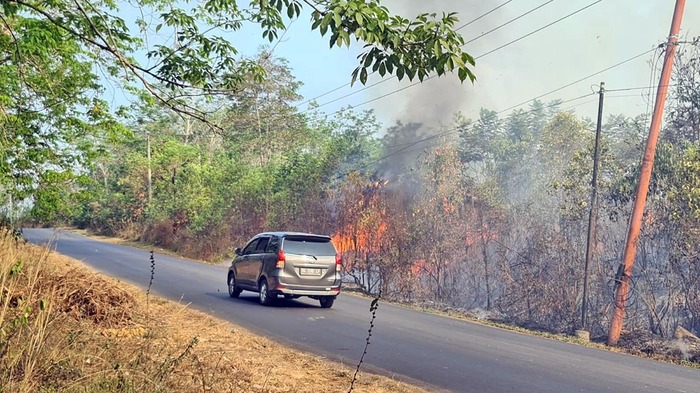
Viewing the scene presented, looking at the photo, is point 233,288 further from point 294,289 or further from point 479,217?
point 479,217

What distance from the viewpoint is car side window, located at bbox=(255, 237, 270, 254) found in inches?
641

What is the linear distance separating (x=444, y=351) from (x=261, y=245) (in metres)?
6.92

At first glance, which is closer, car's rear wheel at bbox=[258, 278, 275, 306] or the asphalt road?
the asphalt road

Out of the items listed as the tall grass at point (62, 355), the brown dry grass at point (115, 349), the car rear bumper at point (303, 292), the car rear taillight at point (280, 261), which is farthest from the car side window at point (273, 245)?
the tall grass at point (62, 355)

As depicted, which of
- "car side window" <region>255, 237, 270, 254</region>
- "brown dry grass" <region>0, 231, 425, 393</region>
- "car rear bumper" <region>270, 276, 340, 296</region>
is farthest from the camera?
"car side window" <region>255, 237, 270, 254</region>

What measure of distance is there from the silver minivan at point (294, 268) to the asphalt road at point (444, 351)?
41cm

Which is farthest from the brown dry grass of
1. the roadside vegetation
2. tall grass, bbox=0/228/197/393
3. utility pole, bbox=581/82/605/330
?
utility pole, bbox=581/82/605/330

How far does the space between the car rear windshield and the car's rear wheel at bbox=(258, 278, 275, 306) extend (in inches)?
39.1

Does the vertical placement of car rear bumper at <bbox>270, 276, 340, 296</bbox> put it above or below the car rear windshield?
below

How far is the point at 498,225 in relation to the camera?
71.6 ft

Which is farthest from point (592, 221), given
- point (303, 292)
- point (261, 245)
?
point (261, 245)

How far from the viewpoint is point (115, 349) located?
20.7ft

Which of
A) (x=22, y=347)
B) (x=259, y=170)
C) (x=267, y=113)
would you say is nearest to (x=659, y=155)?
(x=22, y=347)

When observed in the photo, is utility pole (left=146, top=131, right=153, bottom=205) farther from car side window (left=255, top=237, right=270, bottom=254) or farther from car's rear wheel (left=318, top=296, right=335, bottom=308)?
car's rear wheel (left=318, top=296, right=335, bottom=308)
